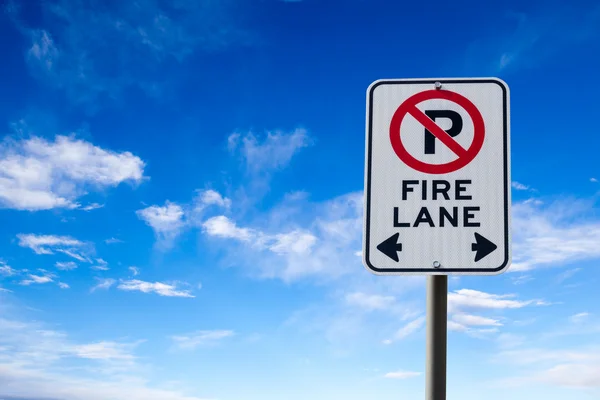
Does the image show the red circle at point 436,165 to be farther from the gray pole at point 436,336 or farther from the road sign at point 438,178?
the gray pole at point 436,336

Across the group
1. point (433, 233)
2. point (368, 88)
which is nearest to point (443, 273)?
point (433, 233)

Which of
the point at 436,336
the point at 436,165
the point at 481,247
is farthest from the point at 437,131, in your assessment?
the point at 436,336

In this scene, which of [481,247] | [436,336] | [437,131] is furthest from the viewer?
[437,131]

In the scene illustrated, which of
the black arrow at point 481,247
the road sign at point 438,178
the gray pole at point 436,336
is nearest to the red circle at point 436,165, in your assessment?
the road sign at point 438,178

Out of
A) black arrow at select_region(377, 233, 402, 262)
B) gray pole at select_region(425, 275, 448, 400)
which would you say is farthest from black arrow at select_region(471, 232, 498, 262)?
black arrow at select_region(377, 233, 402, 262)

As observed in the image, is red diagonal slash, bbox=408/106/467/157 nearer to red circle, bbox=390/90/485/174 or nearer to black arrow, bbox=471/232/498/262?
red circle, bbox=390/90/485/174

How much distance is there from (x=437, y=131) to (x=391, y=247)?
2.41 ft

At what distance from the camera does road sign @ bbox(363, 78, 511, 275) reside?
10.4 feet

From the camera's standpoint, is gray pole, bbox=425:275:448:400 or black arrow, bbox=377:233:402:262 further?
black arrow, bbox=377:233:402:262

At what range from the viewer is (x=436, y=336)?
3.06 metres

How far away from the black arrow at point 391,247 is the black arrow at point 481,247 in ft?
1.33

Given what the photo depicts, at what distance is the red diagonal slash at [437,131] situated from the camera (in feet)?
10.9

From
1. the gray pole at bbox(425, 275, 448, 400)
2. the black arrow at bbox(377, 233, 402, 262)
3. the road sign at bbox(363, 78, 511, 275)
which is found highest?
the road sign at bbox(363, 78, 511, 275)

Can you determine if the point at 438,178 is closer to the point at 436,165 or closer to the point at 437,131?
the point at 436,165
